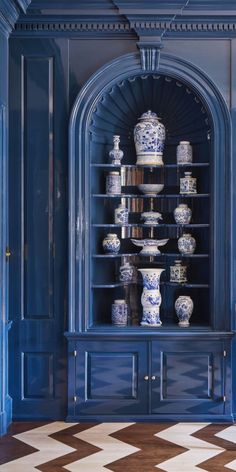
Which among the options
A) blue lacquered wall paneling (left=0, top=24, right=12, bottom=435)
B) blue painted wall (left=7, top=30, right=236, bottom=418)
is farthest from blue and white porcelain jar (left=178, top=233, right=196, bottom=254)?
blue lacquered wall paneling (left=0, top=24, right=12, bottom=435)

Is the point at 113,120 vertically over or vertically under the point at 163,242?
over

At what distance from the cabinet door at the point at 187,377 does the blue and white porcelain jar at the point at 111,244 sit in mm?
800

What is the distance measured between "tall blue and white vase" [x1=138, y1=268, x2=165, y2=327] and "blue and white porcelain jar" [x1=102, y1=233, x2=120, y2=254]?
26 cm

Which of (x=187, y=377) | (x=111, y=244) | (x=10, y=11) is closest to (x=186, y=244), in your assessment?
(x=111, y=244)

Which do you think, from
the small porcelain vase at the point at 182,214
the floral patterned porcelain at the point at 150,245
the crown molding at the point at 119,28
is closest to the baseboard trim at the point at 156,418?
the floral patterned porcelain at the point at 150,245

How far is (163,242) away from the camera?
5270 mm

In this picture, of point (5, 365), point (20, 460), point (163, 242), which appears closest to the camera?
point (20, 460)

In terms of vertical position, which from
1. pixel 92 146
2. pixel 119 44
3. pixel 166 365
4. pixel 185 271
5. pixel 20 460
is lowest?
pixel 20 460

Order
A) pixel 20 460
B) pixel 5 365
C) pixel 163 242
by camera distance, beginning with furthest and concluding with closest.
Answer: pixel 163 242 → pixel 5 365 → pixel 20 460

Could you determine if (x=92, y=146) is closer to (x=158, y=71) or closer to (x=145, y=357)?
(x=158, y=71)

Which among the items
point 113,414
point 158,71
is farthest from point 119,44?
point 113,414

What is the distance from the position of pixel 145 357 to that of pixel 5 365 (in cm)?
100

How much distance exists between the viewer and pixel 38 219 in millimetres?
5070

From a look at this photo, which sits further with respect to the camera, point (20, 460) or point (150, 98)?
point (150, 98)
